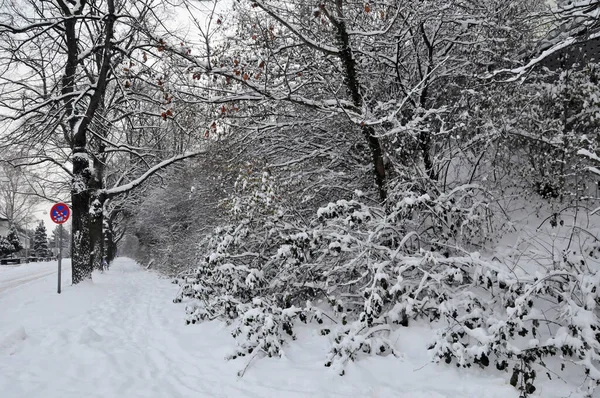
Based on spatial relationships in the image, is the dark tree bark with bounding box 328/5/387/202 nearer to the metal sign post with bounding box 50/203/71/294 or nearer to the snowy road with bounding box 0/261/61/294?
the metal sign post with bounding box 50/203/71/294

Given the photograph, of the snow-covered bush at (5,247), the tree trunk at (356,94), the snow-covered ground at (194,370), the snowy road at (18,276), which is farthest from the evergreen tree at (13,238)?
the tree trunk at (356,94)

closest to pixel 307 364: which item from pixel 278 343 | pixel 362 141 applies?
pixel 278 343

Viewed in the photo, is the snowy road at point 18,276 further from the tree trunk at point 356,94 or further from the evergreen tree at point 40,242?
the evergreen tree at point 40,242

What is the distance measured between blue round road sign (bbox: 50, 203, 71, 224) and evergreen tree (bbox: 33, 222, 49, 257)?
52.6m

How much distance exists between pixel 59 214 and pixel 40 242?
180 feet

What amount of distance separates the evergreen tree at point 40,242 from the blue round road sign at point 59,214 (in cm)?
5263

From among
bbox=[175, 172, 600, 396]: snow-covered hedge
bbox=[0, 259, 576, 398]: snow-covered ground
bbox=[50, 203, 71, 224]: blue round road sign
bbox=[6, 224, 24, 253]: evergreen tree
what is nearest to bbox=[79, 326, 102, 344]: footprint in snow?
bbox=[0, 259, 576, 398]: snow-covered ground

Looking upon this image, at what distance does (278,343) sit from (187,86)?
417 centimetres

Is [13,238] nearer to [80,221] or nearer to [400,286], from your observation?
[80,221]

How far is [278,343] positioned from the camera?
4.95 meters

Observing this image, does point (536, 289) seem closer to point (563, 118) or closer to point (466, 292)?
point (466, 292)

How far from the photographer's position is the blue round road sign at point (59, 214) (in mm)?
10922

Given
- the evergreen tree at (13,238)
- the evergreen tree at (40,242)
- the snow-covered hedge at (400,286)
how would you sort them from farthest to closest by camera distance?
1. the evergreen tree at (40,242)
2. the evergreen tree at (13,238)
3. the snow-covered hedge at (400,286)

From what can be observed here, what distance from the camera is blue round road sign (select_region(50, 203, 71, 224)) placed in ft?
35.8
